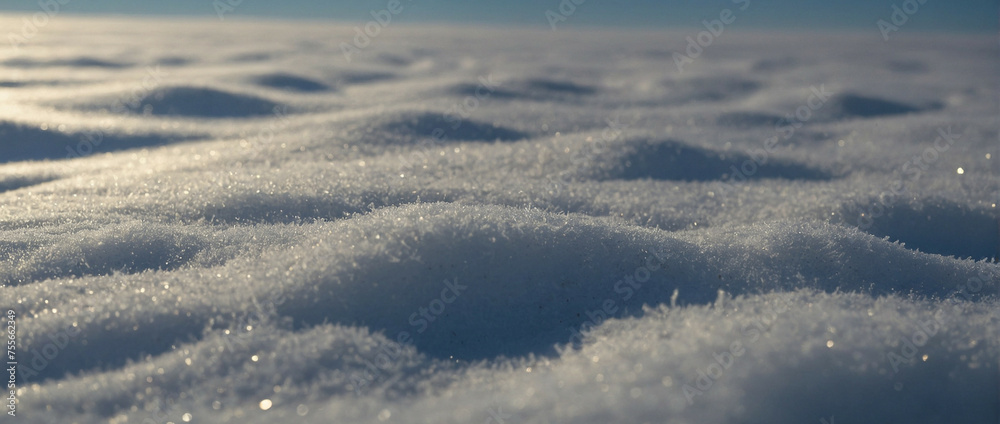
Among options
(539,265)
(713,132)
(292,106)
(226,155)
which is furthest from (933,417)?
(292,106)

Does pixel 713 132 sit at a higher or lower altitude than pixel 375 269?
lower

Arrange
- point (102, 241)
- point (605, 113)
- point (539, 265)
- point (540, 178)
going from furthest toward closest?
point (605, 113), point (540, 178), point (102, 241), point (539, 265)

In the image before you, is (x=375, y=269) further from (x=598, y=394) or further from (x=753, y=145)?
(x=753, y=145)

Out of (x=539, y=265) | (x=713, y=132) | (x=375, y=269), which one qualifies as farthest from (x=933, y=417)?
(x=713, y=132)

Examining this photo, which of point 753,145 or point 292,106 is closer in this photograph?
point 753,145

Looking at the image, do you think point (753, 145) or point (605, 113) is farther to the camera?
point (605, 113)

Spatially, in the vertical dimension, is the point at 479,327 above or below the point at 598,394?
below

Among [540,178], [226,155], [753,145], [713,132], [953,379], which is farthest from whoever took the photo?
[713,132]

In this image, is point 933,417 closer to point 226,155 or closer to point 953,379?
point 953,379

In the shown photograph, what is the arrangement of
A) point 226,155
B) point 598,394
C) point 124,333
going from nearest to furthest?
point 598,394 → point 124,333 → point 226,155
